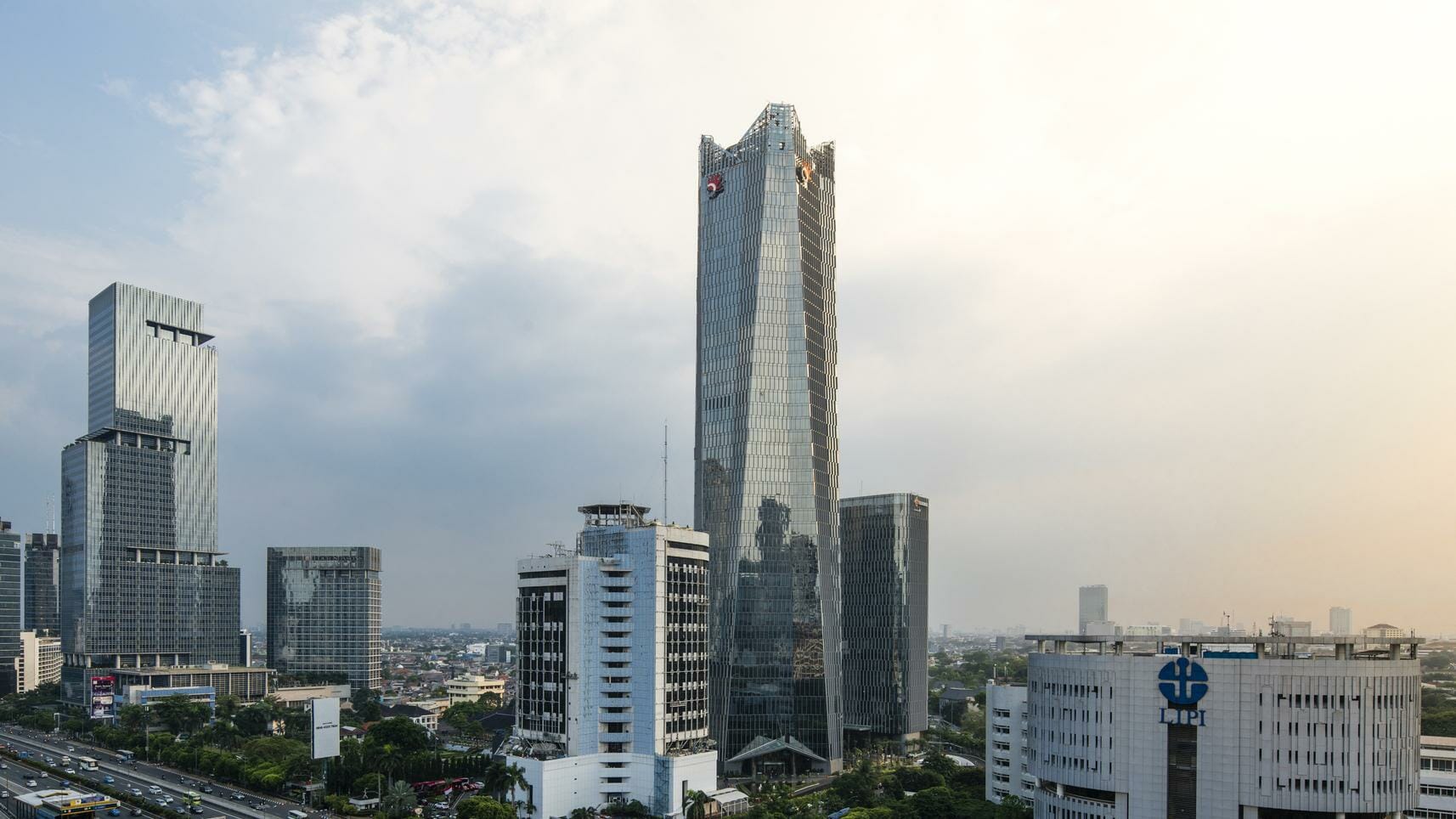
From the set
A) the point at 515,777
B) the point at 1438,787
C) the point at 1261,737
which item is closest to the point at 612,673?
the point at 515,777

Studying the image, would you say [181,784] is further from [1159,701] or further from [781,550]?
[1159,701]

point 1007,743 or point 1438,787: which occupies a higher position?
point 1438,787

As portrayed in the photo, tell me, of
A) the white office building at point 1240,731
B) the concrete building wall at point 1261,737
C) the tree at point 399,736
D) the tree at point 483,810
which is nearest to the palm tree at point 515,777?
the tree at point 483,810

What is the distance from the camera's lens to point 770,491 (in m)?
190

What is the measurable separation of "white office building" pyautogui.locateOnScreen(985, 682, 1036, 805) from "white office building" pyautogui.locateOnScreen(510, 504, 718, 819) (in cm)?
3934

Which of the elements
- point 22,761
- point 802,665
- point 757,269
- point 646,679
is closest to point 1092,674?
point 646,679

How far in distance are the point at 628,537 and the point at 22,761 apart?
12921cm

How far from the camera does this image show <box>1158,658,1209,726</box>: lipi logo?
346 ft

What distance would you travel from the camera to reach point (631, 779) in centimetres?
13562

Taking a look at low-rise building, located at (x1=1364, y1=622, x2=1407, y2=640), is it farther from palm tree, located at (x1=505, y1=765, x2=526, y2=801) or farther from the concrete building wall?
palm tree, located at (x1=505, y1=765, x2=526, y2=801)

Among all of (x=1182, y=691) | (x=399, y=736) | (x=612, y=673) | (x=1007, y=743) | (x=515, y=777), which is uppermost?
(x=1182, y=691)

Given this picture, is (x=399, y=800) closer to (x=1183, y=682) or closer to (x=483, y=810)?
(x=483, y=810)

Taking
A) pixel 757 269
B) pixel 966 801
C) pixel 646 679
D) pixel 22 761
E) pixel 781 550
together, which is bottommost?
pixel 22 761

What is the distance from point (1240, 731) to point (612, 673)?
242 ft
